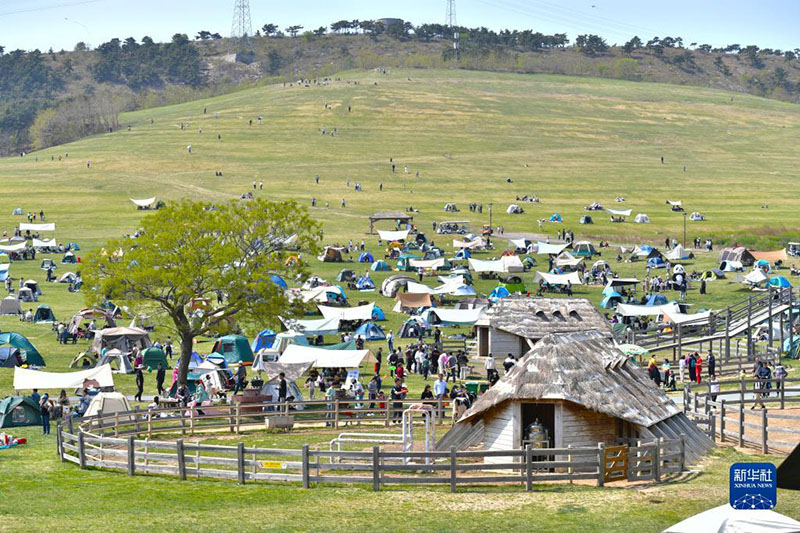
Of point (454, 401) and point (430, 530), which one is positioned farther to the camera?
point (454, 401)

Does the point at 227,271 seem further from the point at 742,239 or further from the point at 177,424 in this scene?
the point at 742,239

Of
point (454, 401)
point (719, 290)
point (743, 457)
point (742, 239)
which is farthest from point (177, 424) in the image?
point (742, 239)

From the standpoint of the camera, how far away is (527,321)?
44750 mm

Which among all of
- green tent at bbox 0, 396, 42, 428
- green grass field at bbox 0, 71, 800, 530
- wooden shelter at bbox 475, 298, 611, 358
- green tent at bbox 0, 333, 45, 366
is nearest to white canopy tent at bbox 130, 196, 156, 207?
green grass field at bbox 0, 71, 800, 530

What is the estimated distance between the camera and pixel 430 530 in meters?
19.1

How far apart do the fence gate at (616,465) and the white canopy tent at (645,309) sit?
37.2m

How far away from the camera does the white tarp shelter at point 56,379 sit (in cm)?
3853

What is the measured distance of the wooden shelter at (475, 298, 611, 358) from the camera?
41.2 m

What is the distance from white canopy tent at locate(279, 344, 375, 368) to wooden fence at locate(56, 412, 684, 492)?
17.1 metres

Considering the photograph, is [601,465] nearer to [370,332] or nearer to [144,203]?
[370,332]

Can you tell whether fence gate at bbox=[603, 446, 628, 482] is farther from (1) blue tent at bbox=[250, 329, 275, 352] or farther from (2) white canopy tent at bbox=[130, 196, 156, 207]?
(2) white canopy tent at bbox=[130, 196, 156, 207]

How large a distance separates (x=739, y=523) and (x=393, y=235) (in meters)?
83.4

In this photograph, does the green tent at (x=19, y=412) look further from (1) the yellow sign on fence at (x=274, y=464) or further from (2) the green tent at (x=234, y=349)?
(2) the green tent at (x=234, y=349)

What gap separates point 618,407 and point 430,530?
762cm
